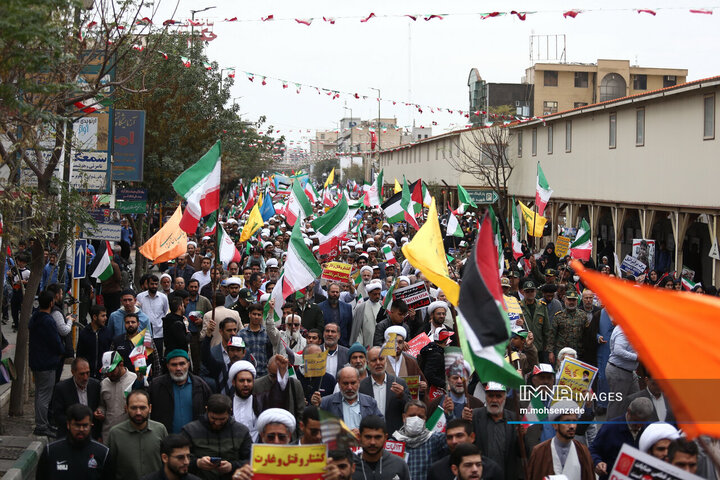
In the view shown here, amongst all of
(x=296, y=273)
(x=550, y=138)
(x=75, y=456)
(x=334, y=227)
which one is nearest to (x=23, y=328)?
(x=296, y=273)

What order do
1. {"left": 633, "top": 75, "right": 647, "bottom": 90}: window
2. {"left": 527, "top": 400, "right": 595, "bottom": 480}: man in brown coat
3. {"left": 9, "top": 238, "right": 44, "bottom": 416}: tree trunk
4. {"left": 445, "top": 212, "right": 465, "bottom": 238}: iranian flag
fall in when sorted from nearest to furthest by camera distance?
→ {"left": 527, "top": 400, "right": 595, "bottom": 480}: man in brown coat, {"left": 9, "top": 238, "right": 44, "bottom": 416}: tree trunk, {"left": 445, "top": 212, "right": 465, "bottom": 238}: iranian flag, {"left": 633, "top": 75, "right": 647, "bottom": 90}: window

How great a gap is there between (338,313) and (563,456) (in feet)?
22.2

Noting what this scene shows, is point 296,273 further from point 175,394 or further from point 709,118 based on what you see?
point 709,118

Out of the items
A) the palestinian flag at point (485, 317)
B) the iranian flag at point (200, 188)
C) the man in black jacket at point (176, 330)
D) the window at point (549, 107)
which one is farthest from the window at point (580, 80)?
the palestinian flag at point (485, 317)

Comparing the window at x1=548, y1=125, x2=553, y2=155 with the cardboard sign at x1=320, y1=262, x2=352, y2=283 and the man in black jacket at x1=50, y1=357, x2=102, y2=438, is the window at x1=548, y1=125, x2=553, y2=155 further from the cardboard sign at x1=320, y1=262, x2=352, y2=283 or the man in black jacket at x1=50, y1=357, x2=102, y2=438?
the man in black jacket at x1=50, y1=357, x2=102, y2=438

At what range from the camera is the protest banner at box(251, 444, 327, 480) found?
17.5 feet

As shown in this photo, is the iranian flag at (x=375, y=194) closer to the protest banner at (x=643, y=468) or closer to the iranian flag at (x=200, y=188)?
the iranian flag at (x=200, y=188)

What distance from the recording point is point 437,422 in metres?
7.41

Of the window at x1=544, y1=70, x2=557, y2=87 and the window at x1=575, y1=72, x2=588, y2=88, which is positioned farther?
the window at x1=544, y1=70, x2=557, y2=87

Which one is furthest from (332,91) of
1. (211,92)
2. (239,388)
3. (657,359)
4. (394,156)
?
(394,156)

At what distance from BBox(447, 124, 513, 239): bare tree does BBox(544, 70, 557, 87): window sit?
22.4 metres

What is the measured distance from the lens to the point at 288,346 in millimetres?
10258

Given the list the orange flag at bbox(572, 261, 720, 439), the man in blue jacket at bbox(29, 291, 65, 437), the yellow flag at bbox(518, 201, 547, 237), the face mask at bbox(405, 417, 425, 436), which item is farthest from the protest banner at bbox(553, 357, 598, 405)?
the yellow flag at bbox(518, 201, 547, 237)

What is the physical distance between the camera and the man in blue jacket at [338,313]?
1293 centimetres
